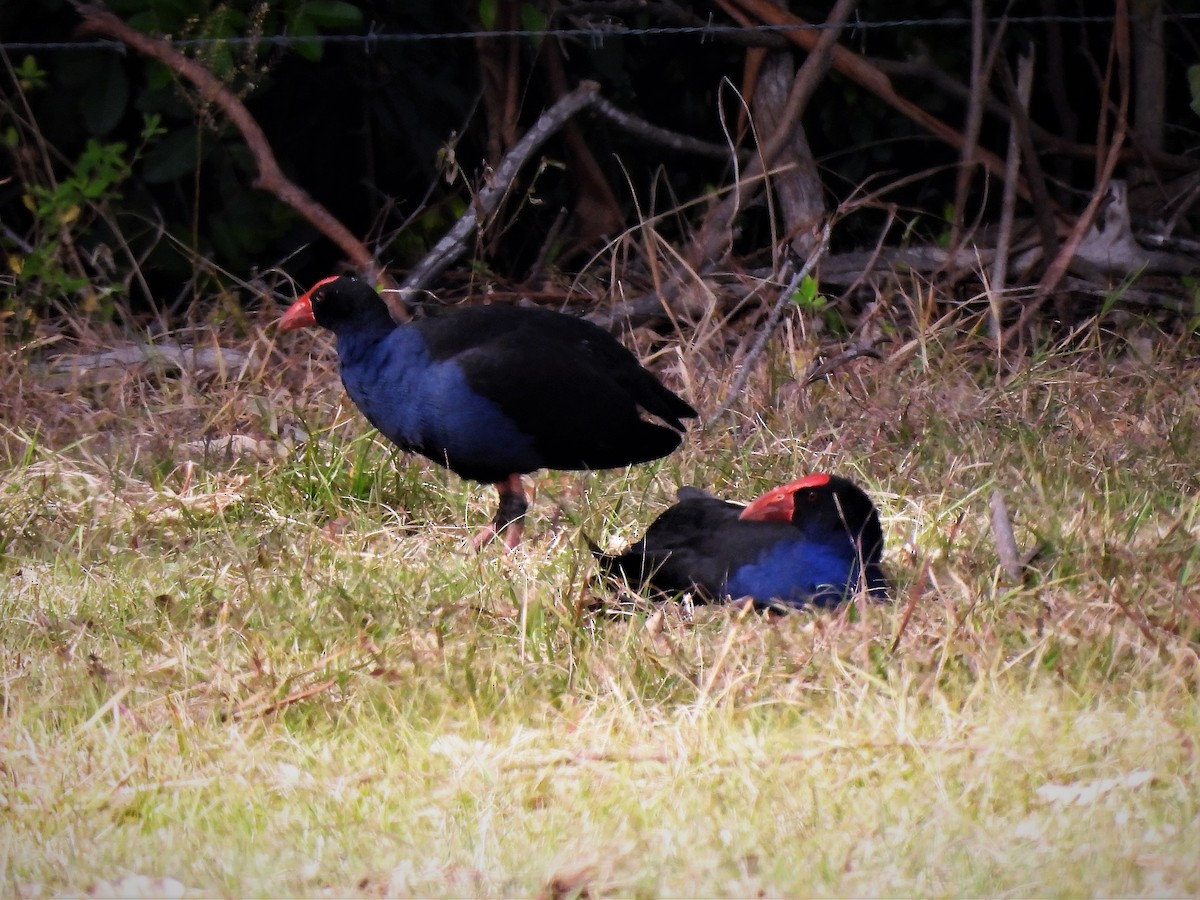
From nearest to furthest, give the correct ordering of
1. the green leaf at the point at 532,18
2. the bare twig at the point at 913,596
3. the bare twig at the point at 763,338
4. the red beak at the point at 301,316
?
the bare twig at the point at 913,596 < the red beak at the point at 301,316 < the bare twig at the point at 763,338 < the green leaf at the point at 532,18

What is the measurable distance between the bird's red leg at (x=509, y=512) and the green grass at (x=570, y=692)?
0.06 metres

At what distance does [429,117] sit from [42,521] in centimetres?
252

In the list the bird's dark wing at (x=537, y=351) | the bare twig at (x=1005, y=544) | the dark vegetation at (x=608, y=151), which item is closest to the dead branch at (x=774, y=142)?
the dark vegetation at (x=608, y=151)

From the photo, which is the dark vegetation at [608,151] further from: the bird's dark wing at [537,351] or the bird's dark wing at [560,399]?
the bird's dark wing at [560,399]

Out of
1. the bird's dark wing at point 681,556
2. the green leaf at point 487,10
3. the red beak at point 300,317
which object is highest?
the green leaf at point 487,10

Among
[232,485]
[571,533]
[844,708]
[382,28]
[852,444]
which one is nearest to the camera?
[844,708]

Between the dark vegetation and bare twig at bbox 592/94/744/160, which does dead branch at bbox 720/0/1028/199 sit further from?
bare twig at bbox 592/94/744/160

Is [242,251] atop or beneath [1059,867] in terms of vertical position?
beneath

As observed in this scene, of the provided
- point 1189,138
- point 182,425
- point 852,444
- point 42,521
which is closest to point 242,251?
point 182,425

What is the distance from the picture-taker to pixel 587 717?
106 inches

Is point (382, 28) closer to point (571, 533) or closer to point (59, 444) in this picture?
point (59, 444)

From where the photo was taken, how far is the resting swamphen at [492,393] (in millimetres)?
3727

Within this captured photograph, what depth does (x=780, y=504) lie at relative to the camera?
3.34m

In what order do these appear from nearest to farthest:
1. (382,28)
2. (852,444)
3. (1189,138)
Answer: (852,444) < (382,28) < (1189,138)
